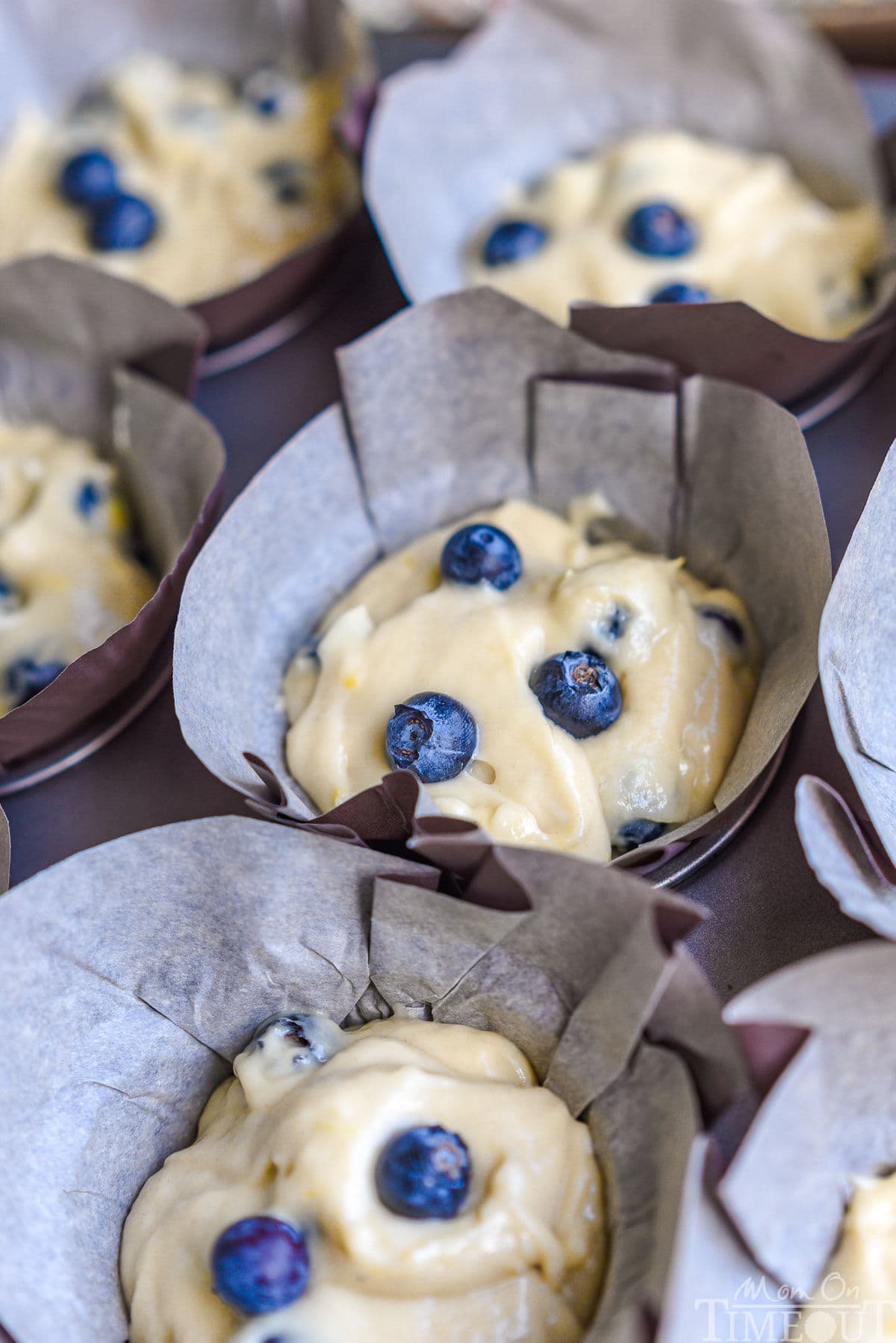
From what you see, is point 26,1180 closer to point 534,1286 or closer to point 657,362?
point 534,1286

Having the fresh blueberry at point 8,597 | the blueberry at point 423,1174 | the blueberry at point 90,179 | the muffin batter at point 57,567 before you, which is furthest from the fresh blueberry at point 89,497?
the blueberry at point 423,1174

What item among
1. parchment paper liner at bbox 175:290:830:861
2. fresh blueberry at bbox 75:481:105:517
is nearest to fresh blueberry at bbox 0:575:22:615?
fresh blueberry at bbox 75:481:105:517

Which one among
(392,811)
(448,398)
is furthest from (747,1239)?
(448,398)

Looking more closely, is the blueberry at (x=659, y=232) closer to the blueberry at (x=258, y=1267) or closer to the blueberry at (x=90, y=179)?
the blueberry at (x=90, y=179)

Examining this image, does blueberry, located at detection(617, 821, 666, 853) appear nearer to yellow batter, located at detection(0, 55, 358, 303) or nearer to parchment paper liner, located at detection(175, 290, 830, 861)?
parchment paper liner, located at detection(175, 290, 830, 861)

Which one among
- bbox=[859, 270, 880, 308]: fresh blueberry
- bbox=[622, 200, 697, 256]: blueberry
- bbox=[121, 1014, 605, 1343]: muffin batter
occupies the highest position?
bbox=[622, 200, 697, 256]: blueberry

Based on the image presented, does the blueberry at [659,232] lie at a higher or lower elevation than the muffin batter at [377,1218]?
higher
